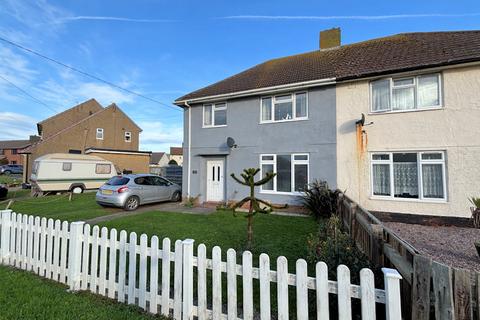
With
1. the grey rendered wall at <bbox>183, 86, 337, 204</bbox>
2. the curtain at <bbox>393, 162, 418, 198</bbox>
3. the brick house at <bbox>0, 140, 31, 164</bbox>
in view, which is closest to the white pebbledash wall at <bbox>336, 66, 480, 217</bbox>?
the curtain at <bbox>393, 162, 418, 198</bbox>

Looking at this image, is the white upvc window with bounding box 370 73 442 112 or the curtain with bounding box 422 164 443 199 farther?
the white upvc window with bounding box 370 73 442 112

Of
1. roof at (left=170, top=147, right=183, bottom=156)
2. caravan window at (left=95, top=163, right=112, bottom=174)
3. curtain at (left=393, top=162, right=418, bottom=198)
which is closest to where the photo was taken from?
curtain at (left=393, top=162, right=418, bottom=198)

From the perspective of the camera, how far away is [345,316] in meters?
2.38

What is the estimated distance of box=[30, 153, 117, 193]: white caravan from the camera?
674 inches

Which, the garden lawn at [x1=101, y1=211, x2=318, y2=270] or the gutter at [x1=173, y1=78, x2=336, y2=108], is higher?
the gutter at [x1=173, y1=78, x2=336, y2=108]

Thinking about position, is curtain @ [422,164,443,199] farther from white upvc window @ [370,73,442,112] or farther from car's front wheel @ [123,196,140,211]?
car's front wheel @ [123,196,140,211]

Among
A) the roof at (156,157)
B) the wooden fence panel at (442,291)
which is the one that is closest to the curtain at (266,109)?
the wooden fence panel at (442,291)

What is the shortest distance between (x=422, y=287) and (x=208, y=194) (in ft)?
37.9

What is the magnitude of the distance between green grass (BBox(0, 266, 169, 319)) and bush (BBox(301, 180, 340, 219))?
24.5ft

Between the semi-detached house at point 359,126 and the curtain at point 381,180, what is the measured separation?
1.3 inches

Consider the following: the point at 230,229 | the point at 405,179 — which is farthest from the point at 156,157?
the point at 405,179

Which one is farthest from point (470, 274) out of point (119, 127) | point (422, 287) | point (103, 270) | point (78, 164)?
point (119, 127)

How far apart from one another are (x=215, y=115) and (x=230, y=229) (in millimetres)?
7279

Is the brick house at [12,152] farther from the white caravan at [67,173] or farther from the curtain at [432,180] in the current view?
the curtain at [432,180]
